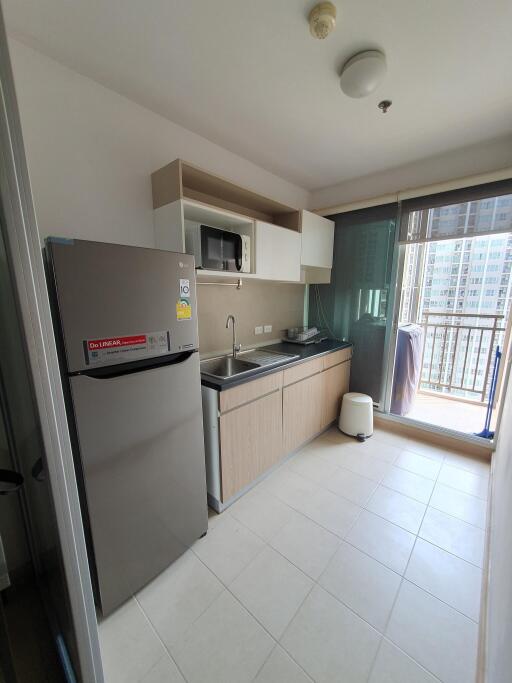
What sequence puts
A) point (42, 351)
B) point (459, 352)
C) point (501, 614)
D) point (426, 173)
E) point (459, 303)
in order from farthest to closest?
1. point (459, 352)
2. point (459, 303)
3. point (426, 173)
4. point (501, 614)
5. point (42, 351)

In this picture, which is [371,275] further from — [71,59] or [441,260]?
[71,59]

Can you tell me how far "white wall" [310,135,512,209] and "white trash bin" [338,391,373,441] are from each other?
197 cm

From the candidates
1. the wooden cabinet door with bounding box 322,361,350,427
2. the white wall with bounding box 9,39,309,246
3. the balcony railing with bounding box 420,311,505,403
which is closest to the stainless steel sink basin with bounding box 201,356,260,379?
the wooden cabinet door with bounding box 322,361,350,427

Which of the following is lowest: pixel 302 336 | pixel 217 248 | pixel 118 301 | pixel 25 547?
pixel 25 547

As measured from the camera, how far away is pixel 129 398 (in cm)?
114

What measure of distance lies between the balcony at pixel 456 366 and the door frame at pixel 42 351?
125 inches

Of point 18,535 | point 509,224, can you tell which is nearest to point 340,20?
point 509,224

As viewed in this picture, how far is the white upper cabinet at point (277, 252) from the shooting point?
2.06 m

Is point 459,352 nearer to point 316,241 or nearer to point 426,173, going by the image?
point 426,173

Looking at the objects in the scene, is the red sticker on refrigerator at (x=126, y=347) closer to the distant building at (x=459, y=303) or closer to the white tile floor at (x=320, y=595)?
the white tile floor at (x=320, y=595)

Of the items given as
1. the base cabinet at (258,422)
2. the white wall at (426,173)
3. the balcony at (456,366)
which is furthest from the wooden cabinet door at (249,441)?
the white wall at (426,173)

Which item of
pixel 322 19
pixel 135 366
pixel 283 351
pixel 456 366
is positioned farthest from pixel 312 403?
pixel 456 366

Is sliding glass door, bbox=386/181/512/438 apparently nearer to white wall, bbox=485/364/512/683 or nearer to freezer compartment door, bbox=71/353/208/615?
white wall, bbox=485/364/512/683

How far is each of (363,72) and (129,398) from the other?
1.91 metres
